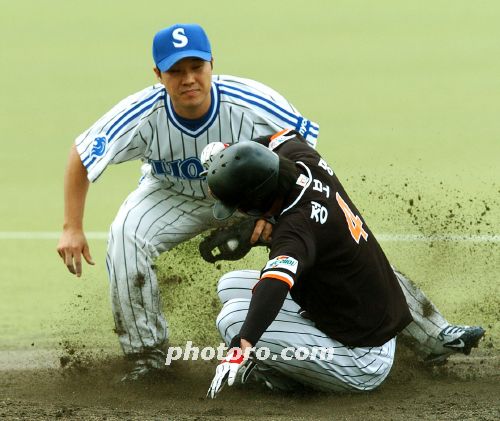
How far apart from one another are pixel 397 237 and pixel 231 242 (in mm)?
2049

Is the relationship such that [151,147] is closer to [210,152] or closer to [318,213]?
[210,152]

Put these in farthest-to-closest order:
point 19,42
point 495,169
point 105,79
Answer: point 19,42, point 105,79, point 495,169

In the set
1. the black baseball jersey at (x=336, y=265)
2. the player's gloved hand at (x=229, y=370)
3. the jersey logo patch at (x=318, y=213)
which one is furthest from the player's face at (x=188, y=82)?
the player's gloved hand at (x=229, y=370)

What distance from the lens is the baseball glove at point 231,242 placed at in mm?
5496

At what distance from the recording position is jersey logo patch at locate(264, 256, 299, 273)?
4.14m

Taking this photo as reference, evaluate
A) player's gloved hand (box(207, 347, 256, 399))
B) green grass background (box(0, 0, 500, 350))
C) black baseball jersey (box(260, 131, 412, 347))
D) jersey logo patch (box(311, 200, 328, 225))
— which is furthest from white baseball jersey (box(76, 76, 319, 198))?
player's gloved hand (box(207, 347, 256, 399))

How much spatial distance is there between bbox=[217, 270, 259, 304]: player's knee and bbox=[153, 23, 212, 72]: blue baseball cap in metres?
1.13

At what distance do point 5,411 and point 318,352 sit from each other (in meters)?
1.45

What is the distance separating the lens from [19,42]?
1330 cm

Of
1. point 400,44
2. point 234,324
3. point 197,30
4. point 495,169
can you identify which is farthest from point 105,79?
point 234,324

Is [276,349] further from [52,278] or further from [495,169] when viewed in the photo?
[495,169]

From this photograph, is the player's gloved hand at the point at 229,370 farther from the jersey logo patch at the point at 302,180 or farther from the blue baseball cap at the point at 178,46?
the blue baseball cap at the point at 178,46

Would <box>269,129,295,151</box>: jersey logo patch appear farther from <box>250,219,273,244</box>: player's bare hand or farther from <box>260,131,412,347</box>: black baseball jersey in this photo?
<box>250,219,273,244</box>: player's bare hand

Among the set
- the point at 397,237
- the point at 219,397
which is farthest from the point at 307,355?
the point at 397,237
